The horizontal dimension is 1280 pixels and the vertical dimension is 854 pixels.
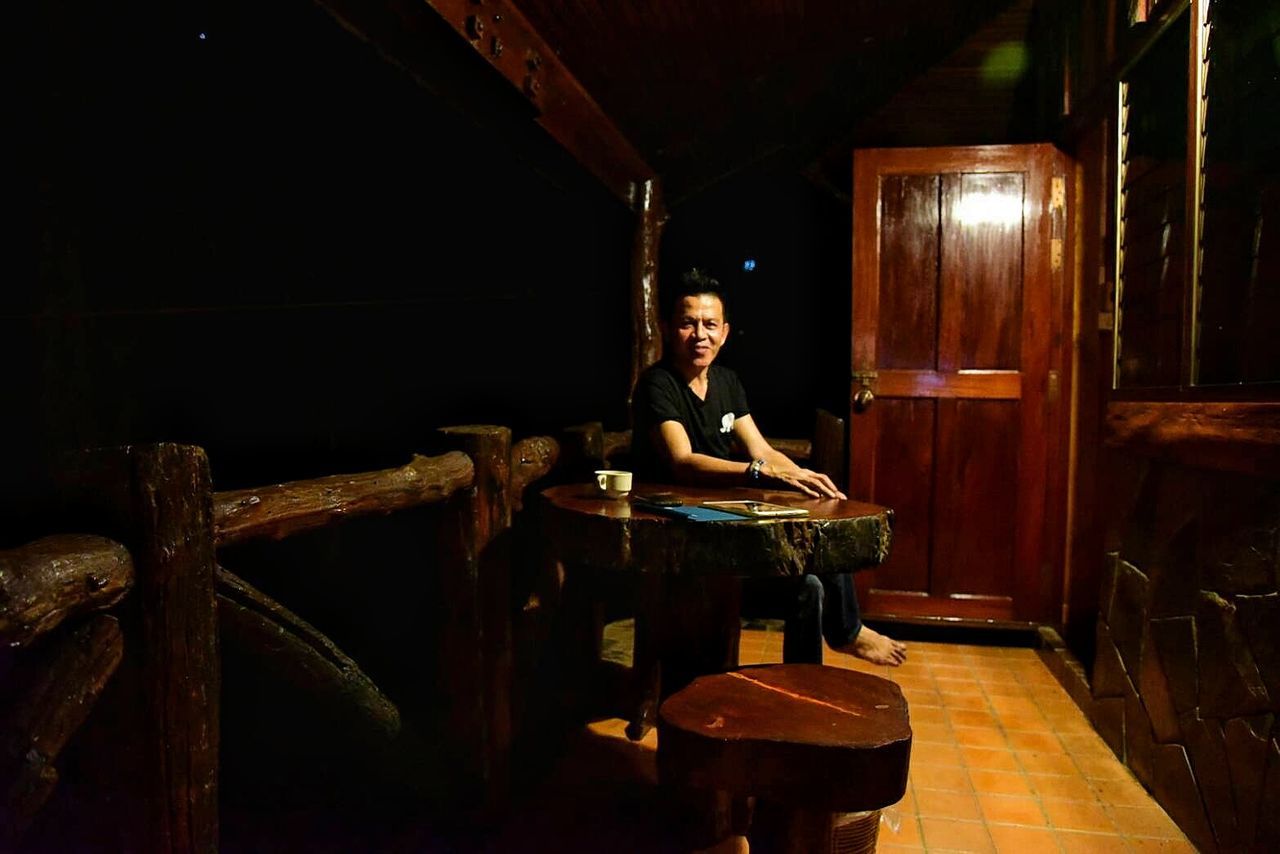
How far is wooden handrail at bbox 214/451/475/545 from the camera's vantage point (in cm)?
169

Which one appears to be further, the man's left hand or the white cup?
the man's left hand

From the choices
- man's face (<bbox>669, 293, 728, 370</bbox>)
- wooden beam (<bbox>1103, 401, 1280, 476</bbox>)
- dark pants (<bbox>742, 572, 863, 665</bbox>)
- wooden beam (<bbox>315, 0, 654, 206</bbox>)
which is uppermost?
wooden beam (<bbox>315, 0, 654, 206</bbox>)

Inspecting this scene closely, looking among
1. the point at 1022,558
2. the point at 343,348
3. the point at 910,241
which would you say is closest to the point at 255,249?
the point at 343,348

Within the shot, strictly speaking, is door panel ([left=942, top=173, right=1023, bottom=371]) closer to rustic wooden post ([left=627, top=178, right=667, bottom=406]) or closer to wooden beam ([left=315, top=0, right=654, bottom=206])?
rustic wooden post ([left=627, top=178, right=667, bottom=406])

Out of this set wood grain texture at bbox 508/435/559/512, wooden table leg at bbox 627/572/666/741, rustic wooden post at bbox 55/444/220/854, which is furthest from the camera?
wooden table leg at bbox 627/572/666/741

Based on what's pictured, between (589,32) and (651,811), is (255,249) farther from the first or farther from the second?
(651,811)

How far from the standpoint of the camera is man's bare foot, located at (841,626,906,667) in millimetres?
4160

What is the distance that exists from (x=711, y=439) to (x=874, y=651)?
1.72 meters

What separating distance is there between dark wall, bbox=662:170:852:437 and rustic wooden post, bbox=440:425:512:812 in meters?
4.30

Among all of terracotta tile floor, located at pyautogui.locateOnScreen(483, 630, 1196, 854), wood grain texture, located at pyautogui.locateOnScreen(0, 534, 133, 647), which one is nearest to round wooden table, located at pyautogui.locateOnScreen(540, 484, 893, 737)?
terracotta tile floor, located at pyautogui.locateOnScreen(483, 630, 1196, 854)

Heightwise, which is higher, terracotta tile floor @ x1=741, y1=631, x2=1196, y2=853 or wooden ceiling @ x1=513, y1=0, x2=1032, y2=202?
wooden ceiling @ x1=513, y1=0, x2=1032, y2=202

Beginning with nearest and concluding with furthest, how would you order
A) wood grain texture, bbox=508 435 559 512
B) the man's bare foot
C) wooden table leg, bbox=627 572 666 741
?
wood grain texture, bbox=508 435 559 512, wooden table leg, bbox=627 572 666 741, the man's bare foot

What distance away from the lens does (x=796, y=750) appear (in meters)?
1.64

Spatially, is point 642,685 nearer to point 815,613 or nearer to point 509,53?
point 815,613
